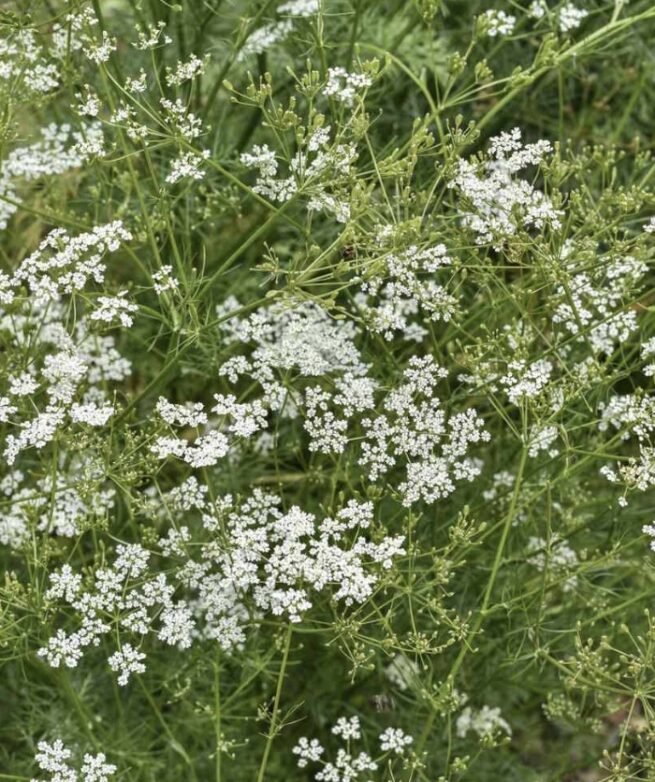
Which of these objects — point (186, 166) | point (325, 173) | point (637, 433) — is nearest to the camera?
point (325, 173)

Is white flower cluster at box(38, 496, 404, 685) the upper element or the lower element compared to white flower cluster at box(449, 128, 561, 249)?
lower

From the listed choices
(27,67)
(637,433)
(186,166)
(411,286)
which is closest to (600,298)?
(637,433)

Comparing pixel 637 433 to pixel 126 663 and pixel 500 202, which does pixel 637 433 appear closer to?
pixel 500 202

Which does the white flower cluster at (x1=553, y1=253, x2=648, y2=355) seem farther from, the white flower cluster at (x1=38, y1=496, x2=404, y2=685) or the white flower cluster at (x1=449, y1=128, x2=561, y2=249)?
the white flower cluster at (x1=38, y1=496, x2=404, y2=685)

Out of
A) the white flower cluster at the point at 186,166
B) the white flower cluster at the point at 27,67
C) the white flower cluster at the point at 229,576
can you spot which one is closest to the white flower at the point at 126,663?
the white flower cluster at the point at 229,576

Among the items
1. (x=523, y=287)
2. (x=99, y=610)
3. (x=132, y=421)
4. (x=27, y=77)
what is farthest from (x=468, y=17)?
(x=99, y=610)

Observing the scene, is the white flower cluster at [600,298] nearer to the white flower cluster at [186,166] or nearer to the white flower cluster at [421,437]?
the white flower cluster at [421,437]

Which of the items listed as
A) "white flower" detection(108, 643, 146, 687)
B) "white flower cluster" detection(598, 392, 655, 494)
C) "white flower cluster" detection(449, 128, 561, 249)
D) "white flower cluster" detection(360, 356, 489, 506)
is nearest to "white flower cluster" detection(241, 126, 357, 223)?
"white flower cluster" detection(449, 128, 561, 249)

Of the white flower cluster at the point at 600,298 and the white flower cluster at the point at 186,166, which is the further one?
the white flower cluster at the point at 600,298

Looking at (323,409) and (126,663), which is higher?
(323,409)
